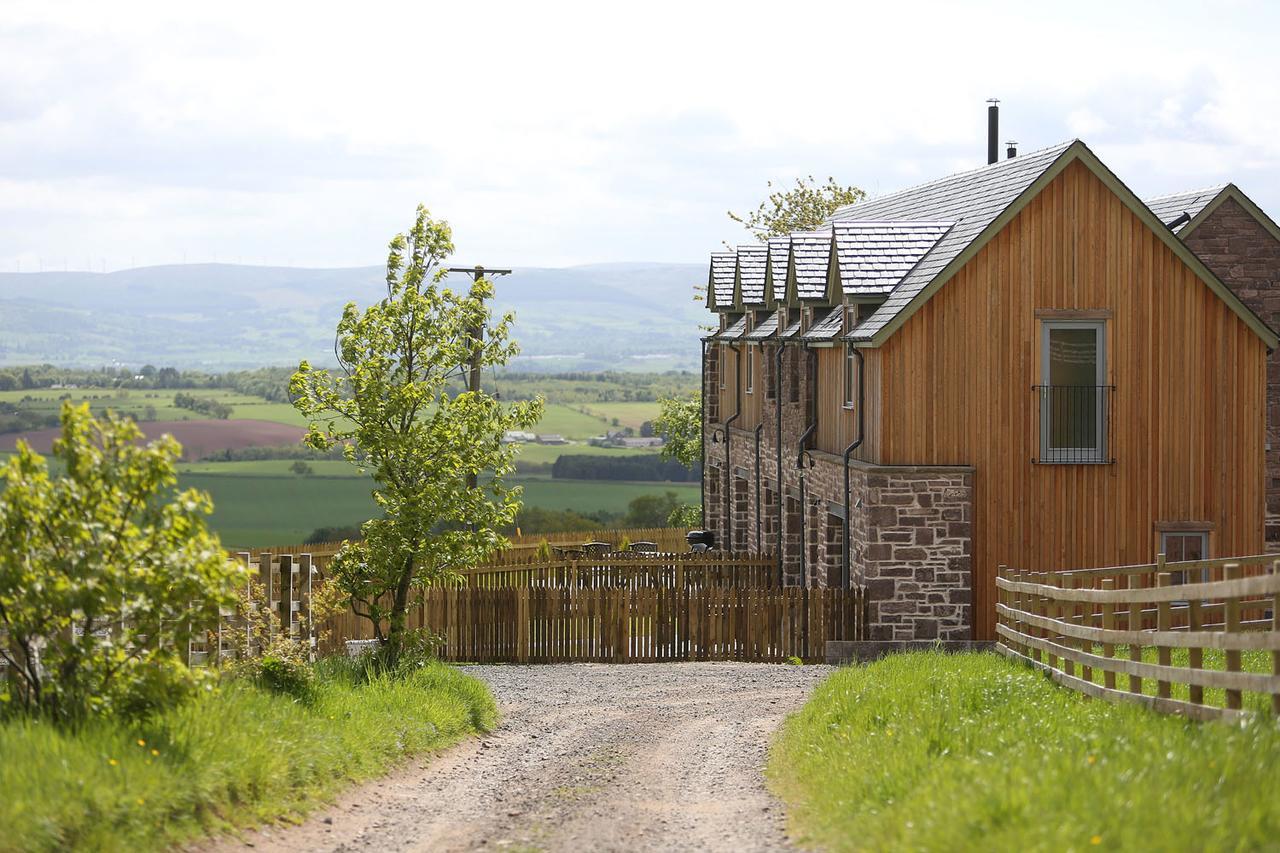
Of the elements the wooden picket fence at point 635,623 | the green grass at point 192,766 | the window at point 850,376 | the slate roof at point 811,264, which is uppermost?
the slate roof at point 811,264

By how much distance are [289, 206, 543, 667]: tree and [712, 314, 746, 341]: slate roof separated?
61.5 feet

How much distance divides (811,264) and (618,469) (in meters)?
121

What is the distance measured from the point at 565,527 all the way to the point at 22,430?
62997mm

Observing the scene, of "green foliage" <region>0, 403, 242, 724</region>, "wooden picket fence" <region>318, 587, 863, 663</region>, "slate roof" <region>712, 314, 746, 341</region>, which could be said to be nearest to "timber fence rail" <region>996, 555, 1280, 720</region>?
"wooden picket fence" <region>318, 587, 863, 663</region>

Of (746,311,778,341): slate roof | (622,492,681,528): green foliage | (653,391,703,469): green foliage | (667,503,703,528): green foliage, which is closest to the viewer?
(746,311,778,341): slate roof

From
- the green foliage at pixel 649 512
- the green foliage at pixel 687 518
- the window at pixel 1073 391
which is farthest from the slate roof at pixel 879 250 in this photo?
the green foliage at pixel 649 512

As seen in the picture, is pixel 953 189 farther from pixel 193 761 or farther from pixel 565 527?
pixel 565 527

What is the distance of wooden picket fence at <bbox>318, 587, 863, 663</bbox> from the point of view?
2639cm

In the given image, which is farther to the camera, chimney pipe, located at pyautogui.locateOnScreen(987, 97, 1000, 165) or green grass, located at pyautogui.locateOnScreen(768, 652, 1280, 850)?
chimney pipe, located at pyautogui.locateOnScreen(987, 97, 1000, 165)

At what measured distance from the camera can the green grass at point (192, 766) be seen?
30.9 ft

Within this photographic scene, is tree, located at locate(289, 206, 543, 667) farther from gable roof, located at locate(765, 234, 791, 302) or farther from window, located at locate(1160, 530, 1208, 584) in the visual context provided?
gable roof, located at locate(765, 234, 791, 302)

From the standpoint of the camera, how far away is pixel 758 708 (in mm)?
19406

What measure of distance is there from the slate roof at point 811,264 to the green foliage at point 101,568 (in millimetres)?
20375

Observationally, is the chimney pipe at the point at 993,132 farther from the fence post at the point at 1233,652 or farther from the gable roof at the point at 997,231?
the fence post at the point at 1233,652
